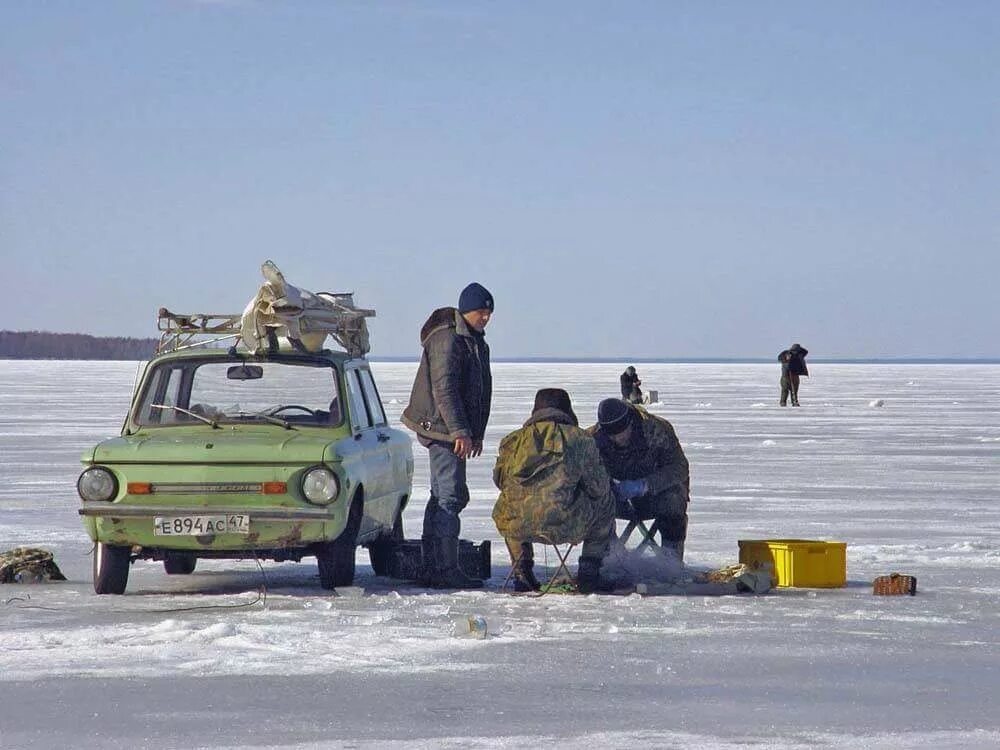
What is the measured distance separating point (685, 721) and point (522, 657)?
1.60 m

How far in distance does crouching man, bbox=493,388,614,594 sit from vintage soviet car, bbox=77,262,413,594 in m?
0.97

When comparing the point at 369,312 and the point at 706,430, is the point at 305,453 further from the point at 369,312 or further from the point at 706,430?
the point at 706,430

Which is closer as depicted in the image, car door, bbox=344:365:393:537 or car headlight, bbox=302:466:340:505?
car headlight, bbox=302:466:340:505

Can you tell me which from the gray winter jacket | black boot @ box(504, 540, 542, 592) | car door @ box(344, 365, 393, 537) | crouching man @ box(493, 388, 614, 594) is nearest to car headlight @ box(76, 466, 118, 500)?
car door @ box(344, 365, 393, 537)

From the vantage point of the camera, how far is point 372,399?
12.2 metres

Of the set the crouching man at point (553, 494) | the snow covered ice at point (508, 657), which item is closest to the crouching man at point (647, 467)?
the crouching man at point (553, 494)

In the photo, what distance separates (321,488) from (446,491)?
996 millimetres

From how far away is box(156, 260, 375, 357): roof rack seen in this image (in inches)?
443

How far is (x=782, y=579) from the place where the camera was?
1100cm

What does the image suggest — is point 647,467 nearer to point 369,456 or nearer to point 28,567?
point 369,456

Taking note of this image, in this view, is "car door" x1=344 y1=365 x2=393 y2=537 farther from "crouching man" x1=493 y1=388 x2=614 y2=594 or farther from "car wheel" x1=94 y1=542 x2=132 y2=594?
"car wheel" x1=94 y1=542 x2=132 y2=594

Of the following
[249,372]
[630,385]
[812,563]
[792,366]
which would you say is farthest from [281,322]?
[792,366]

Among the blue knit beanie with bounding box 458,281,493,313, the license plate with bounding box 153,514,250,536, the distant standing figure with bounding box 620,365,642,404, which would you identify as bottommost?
the license plate with bounding box 153,514,250,536

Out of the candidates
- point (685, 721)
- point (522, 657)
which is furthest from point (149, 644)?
point (685, 721)
